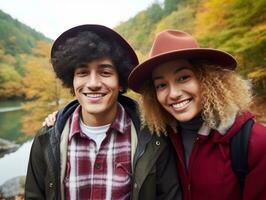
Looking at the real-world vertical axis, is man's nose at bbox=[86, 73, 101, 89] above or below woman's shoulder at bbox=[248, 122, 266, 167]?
above

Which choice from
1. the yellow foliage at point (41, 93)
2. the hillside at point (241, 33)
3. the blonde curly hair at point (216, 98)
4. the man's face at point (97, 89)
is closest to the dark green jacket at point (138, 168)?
the blonde curly hair at point (216, 98)

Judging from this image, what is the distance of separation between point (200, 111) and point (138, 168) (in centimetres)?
56

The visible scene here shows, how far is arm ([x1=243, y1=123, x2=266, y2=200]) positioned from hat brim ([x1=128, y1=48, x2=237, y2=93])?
484mm

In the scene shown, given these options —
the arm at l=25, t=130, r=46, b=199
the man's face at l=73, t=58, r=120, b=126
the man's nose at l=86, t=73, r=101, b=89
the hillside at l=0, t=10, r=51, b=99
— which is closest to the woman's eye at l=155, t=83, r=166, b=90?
the man's face at l=73, t=58, r=120, b=126

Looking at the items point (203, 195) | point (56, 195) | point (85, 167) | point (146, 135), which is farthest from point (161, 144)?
point (56, 195)

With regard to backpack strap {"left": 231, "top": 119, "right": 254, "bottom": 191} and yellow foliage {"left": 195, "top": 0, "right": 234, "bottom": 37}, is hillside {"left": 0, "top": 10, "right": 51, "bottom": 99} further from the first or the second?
backpack strap {"left": 231, "top": 119, "right": 254, "bottom": 191}

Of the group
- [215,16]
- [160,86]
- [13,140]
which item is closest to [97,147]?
[160,86]

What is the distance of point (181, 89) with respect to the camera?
6.58 ft

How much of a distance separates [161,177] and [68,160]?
642 mm

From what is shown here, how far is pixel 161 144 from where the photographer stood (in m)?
2.08

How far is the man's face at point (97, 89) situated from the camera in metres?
2.11

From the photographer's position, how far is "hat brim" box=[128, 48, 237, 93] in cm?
192

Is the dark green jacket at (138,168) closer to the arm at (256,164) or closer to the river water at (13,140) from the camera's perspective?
the arm at (256,164)

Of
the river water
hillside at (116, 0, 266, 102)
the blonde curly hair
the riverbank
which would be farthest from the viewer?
the riverbank
